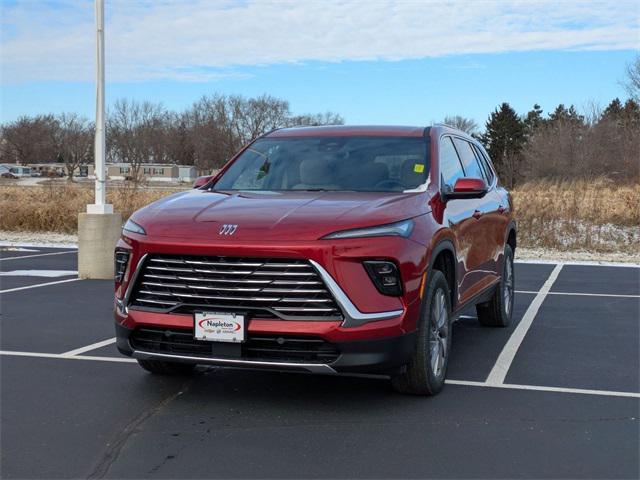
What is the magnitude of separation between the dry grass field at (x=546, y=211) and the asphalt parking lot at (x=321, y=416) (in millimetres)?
10630

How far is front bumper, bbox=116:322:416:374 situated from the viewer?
4.68 meters

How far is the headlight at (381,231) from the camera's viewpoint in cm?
474

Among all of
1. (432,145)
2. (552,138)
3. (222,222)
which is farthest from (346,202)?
(552,138)

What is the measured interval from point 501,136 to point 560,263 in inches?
3204

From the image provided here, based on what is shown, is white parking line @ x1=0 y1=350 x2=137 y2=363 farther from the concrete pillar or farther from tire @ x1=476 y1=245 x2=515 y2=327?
the concrete pillar

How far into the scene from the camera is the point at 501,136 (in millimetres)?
93875

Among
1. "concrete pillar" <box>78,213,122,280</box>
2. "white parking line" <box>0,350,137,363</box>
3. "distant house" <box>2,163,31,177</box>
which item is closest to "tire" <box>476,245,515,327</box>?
"white parking line" <box>0,350,137,363</box>

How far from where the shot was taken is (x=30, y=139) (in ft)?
354

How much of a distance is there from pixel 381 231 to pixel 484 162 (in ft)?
12.2

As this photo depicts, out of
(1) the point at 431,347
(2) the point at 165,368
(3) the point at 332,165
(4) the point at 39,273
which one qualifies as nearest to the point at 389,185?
(3) the point at 332,165

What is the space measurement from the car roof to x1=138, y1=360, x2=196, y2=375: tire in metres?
A: 2.07

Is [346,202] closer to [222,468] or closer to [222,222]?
[222,222]

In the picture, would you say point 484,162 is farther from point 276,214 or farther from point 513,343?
point 276,214

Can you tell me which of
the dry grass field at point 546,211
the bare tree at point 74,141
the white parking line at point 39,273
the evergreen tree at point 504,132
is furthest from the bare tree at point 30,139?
the white parking line at point 39,273
